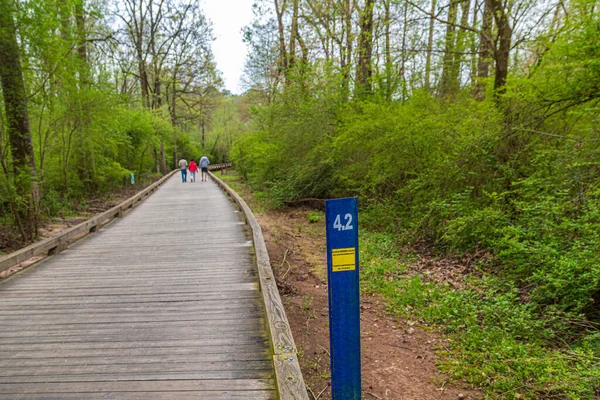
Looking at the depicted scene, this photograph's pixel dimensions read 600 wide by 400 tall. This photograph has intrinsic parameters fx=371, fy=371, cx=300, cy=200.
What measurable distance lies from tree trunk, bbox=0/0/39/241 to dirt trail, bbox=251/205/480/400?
577 centimetres

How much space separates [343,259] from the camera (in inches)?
86.7

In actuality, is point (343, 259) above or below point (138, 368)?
above

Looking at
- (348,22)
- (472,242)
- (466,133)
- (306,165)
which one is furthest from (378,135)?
(348,22)

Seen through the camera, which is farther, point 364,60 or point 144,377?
point 364,60

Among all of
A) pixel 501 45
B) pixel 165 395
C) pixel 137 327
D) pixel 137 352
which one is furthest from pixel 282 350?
pixel 501 45

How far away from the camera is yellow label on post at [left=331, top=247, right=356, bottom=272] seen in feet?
7.20

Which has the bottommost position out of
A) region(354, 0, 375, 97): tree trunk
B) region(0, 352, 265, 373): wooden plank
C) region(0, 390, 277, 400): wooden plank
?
region(0, 390, 277, 400): wooden plank

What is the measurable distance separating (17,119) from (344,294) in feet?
31.7

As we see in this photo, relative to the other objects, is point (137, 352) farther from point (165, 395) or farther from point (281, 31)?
point (281, 31)

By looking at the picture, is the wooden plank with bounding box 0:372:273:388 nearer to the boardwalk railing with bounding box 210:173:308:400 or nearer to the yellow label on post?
the boardwalk railing with bounding box 210:173:308:400

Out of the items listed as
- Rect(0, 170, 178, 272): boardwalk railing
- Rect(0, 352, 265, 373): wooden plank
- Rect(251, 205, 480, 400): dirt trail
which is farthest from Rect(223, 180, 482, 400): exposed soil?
Rect(0, 170, 178, 272): boardwalk railing

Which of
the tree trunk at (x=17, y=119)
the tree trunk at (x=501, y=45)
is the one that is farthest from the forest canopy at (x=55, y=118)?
the tree trunk at (x=501, y=45)

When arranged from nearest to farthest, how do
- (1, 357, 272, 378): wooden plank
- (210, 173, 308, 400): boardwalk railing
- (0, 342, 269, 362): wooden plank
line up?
(210, 173, 308, 400): boardwalk railing
(1, 357, 272, 378): wooden plank
(0, 342, 269, 362): wooden plank

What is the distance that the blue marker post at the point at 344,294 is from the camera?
2166 mm
